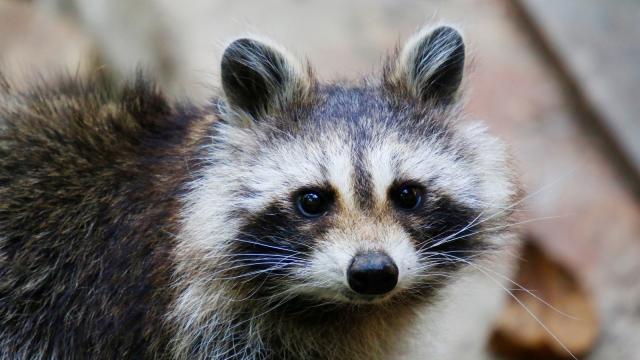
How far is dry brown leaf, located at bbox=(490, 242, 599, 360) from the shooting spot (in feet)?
25.3

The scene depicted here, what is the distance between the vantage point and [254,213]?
4.86 meters

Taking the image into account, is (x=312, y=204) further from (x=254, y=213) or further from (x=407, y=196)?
(x=407, y=196)

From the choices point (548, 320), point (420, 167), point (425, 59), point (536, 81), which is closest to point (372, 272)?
point (420, 167)

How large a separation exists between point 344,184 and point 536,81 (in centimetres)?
537

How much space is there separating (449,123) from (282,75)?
0.87 metres

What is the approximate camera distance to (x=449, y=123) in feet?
17.4

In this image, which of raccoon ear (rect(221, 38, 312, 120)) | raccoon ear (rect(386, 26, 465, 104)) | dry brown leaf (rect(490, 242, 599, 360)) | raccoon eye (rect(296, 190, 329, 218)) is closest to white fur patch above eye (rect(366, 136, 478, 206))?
raccoon eye (rect(296, 190, 329, 218))

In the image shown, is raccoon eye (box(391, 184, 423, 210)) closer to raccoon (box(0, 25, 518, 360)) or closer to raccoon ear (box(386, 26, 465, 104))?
raccoon (box(0, 25, 518, 360))

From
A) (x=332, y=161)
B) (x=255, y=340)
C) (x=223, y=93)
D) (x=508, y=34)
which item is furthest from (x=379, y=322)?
(x=508, y=34)

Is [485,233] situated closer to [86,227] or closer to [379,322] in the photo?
[379,322]

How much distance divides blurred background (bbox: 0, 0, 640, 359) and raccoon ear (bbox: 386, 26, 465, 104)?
115 inches

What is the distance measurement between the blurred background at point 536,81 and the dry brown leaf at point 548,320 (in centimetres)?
1

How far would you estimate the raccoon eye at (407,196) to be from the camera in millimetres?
4773

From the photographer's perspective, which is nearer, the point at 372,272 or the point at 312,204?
the point at 372,272
